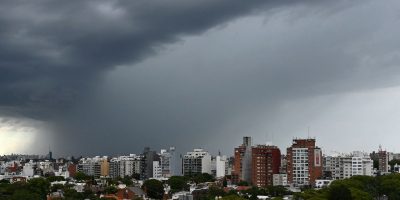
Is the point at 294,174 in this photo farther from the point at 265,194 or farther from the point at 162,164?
the point at 162,164

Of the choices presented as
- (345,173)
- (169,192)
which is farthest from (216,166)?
(169,192)

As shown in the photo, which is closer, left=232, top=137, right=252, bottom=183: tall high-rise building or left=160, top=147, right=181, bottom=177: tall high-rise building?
left=232, top=137, right=252, bottom=183: tall high-rise building

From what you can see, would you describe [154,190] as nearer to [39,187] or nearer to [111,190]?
[111,190]

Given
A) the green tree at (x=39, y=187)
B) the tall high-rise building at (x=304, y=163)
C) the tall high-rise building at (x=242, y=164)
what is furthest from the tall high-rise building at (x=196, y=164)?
the green tree at (x=39, y=187)

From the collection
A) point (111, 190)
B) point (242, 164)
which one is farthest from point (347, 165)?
point (111, 190)

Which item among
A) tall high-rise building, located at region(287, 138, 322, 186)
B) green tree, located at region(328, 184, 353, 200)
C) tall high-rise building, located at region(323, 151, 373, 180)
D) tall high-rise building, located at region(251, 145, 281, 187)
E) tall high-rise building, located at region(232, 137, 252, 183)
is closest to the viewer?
green tree, located at region(328, 184, 353, 200)

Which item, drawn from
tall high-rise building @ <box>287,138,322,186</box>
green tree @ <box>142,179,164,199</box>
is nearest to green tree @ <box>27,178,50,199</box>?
green tree @ <box>142,179,164,199</box>

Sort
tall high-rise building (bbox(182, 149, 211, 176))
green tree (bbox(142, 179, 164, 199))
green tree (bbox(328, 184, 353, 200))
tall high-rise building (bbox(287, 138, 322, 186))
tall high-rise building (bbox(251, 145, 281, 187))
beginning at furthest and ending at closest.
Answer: tall high-rise building (bbox(182, 149, 211, 176)), tall high-rise building (bbox(251, 145, 281, 187)), tall high-rise building (bbox(287, 138, 322, 186)), green tree (bbox(142, 179, 164, 199)), green tree (bbox(328, 184, 353, 200))

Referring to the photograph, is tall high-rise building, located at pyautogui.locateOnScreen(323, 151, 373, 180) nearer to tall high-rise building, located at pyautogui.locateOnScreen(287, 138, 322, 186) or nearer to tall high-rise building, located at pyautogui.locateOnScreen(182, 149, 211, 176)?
tall high-rise building, located at pyautogui.locateOnScreen(287, 138, 322, 186)
